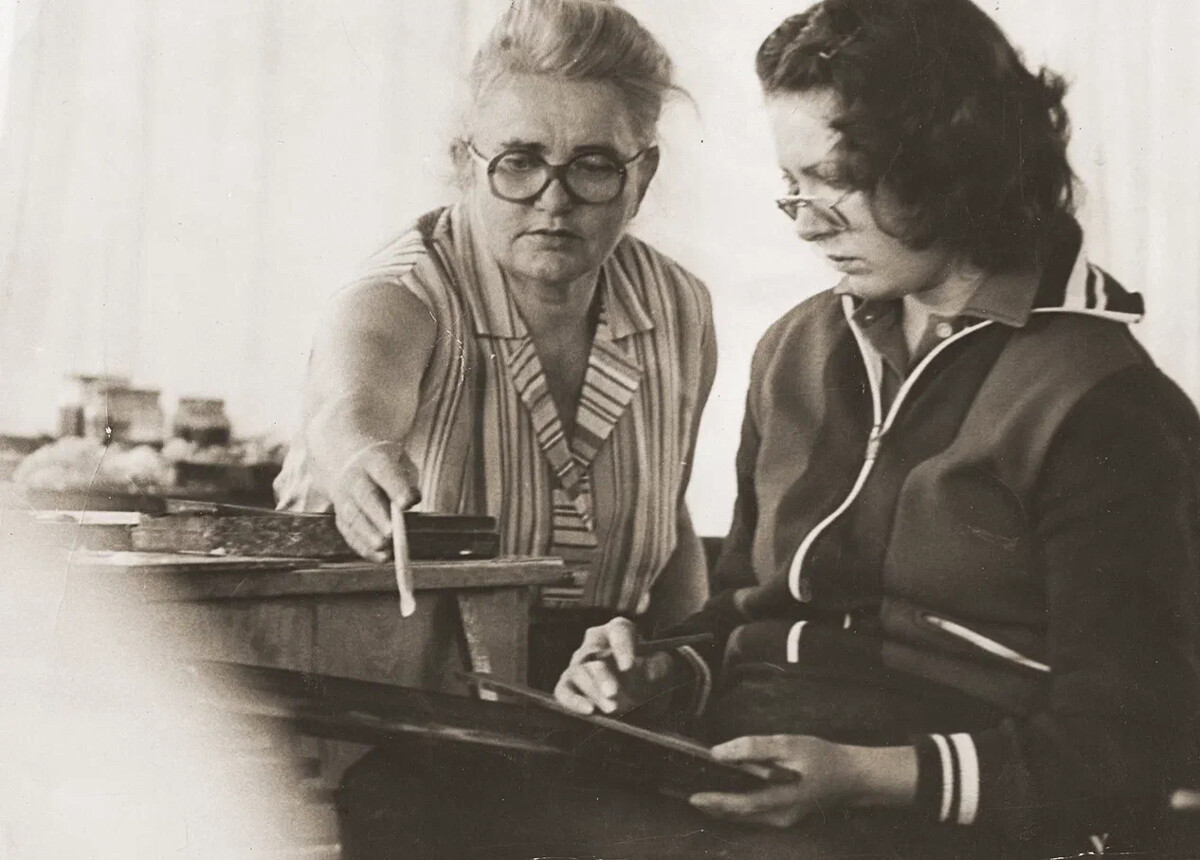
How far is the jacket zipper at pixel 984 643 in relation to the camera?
2.13 metres

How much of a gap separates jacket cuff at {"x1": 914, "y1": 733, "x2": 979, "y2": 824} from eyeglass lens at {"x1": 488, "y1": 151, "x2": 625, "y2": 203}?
981 millimetres

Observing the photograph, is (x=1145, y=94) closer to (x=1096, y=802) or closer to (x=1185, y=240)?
(x=1185, y=240)

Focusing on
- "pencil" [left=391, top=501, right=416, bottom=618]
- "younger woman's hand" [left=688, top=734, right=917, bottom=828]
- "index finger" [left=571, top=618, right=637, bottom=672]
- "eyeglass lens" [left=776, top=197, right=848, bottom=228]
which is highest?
"eyeglass lens" [left=776, top=197, right=848, bottom=228]

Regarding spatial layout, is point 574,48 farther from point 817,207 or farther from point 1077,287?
point 1077,287

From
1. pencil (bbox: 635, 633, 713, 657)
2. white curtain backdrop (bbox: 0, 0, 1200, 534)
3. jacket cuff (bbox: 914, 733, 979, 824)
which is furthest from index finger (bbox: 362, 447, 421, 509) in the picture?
jacket cuff (bbox: 914, 733, 979, 824)

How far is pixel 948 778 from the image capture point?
2.17 m

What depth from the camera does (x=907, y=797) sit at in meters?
2.17

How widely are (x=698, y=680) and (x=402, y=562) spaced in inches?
19.4

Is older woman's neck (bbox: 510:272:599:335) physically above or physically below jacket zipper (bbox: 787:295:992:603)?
above

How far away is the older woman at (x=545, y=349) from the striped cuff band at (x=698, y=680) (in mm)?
58

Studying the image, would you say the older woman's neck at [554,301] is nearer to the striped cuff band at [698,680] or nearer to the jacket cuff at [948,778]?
the striped cuff band at [698,680]

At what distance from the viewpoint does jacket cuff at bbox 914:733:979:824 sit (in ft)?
7.07

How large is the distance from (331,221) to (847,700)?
1059 millimetres

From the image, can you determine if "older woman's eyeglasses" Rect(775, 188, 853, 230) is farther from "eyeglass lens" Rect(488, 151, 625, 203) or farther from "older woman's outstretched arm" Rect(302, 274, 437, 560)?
"older woman's outstretched arm" Rect(302, 274, 437, 560)
